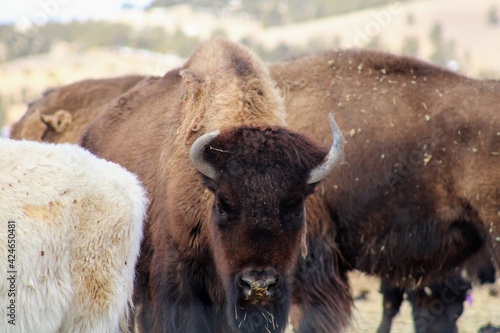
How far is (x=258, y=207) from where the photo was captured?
4785 millimetres

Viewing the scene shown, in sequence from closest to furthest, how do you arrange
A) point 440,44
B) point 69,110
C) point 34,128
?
point 34,128 → point 69,110 → point 440,44

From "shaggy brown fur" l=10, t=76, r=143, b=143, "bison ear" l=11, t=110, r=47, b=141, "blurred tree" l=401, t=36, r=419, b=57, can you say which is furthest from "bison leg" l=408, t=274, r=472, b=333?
"blurred tree" l=401, t=36, r=419, b=57

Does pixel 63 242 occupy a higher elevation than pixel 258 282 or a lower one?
higher

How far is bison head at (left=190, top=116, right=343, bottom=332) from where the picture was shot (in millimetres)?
4762

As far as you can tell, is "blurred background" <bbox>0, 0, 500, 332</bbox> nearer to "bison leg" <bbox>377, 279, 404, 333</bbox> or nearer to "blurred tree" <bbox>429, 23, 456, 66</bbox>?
"blurred tree" <bbox>429, 23, 456, 66</bbox>

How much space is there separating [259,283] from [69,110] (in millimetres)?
5477

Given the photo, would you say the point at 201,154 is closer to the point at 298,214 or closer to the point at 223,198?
the point at 223,198

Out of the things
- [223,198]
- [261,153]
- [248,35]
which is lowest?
[248,35]

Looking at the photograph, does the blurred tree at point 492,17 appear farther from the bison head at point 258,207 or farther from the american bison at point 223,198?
the bison head at point 258,207

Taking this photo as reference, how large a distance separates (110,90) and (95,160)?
14.8 ft

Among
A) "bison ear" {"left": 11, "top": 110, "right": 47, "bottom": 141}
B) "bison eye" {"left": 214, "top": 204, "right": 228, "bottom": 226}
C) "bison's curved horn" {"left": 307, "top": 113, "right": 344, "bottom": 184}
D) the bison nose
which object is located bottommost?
"bison ear" {"left": 11, "top": 110, "right": 47, "bottom": 141}

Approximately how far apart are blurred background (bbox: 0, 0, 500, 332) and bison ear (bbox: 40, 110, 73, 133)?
78.1 ft

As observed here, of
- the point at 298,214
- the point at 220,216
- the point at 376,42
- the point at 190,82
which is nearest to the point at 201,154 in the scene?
the point at 220,216

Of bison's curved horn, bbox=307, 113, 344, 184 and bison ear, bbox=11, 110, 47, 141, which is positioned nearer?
bison's curved horn, bbox=307, 113, 344, 184
